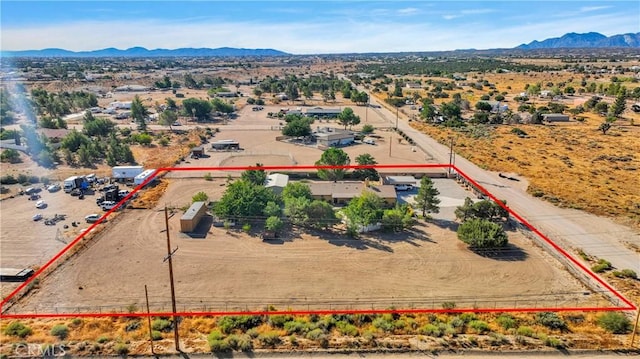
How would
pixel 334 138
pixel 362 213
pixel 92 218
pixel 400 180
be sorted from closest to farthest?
pixel 362 213 < pixel 92 218 < pixel 400 180 < pixel 334 138

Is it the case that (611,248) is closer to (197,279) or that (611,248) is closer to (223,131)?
(197,279)

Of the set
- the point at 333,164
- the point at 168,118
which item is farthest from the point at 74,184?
the point at 168,118

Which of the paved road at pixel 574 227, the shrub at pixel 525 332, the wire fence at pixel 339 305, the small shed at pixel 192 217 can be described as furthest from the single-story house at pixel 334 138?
the shrub at pixel 525 332

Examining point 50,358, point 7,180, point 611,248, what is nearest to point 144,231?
point 50,358

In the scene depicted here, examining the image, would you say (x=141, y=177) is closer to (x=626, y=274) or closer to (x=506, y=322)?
(x=506, y=322)

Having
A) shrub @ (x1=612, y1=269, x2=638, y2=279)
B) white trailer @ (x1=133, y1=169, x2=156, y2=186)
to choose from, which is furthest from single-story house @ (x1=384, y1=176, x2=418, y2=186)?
white trailer @ (x1=133, y1=169, x2=156, y2=186)

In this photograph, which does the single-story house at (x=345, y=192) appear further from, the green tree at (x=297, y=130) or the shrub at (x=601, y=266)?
the green tree at (x=297, y=130)
